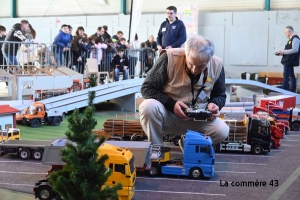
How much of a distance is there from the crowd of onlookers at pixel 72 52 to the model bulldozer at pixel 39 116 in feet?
7.87

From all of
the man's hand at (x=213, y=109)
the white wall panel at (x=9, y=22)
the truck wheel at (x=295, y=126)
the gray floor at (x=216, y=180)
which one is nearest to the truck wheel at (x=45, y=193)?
the gray floor at (x=216, y=180)

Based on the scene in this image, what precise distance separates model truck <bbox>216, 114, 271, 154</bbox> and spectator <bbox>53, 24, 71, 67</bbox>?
19.5 feet

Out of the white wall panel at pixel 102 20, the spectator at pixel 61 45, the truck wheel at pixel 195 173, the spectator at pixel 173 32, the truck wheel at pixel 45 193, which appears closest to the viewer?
the truck wheel at pixel 45 193

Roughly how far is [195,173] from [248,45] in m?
14.9

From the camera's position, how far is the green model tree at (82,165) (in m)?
1.99

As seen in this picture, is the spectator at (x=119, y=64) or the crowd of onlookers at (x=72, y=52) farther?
the spectator at (x=119, y=64)

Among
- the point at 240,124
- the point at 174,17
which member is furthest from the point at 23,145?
the point at 174,17

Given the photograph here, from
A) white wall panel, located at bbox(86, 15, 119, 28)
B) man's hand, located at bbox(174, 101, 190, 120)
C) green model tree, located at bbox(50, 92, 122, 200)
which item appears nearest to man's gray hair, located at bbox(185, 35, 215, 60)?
man's hand, located at bbox(174, 101, 190, 120)

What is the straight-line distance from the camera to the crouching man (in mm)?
3990

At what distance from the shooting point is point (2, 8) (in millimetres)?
23625

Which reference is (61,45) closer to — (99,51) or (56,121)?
(99,51)

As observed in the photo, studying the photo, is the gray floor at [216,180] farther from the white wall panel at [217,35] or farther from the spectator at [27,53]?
the white wall panel at [217,35]

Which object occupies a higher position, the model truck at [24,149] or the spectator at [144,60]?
the spectator at [144,60]

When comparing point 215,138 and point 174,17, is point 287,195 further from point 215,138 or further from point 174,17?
point 174,17
